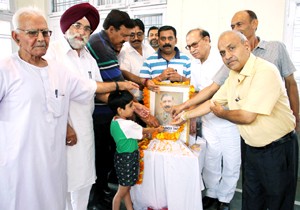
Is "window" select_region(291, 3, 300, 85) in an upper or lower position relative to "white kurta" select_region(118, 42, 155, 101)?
upper

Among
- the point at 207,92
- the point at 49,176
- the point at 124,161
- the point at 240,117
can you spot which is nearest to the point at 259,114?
the point at 240,117

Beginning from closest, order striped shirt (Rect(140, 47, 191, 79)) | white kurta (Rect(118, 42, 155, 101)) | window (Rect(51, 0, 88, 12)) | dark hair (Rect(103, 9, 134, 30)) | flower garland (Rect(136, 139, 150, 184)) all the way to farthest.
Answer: flower garland (Rect(136, 139, 150, 184)), dark hair (Rect(103, 9, 134, 30)), striped shirt (Rect(140, 47, 191, 79)), white kurta (Rect(118, 42, 155, 101)), window (Rect(51, 0, 88, 12))

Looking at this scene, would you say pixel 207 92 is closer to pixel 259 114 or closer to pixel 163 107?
pixel 163 107

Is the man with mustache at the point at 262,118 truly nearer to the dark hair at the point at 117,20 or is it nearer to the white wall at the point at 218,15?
the dark hair at the point at 117,20

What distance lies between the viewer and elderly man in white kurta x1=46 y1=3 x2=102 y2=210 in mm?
1952

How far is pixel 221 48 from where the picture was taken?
1.68 meters

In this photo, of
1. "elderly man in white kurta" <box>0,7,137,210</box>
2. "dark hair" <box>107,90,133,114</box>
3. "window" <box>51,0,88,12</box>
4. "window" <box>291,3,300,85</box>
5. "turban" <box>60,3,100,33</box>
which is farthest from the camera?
"window" <box>51,0,88,12</box>

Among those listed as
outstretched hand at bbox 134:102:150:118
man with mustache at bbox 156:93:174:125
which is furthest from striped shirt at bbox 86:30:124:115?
man with mustache at bbox 156:93:174:125

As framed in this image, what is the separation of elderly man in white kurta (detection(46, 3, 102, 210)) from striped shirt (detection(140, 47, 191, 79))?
2.24 feet

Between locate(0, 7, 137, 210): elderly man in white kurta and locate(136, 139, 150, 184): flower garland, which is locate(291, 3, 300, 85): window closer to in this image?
locate(136, 139, 150, 184): flower garland

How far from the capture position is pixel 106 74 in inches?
91.3

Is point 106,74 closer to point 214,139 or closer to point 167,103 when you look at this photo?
point 167,103

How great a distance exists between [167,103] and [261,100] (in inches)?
32.3

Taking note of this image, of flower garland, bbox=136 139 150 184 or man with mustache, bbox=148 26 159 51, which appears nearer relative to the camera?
flower garland, bbox=136 139 150 184
